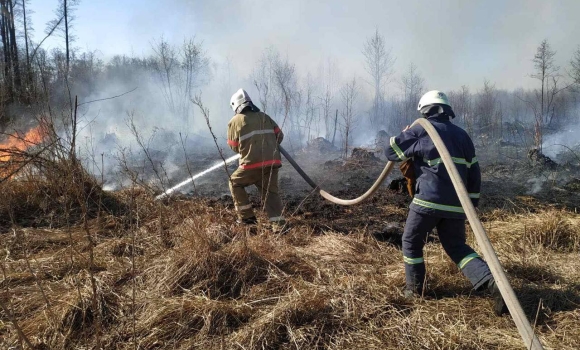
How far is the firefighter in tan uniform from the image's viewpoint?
463 cm

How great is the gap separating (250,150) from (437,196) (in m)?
2.58

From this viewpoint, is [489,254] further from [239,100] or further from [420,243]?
[239,100]

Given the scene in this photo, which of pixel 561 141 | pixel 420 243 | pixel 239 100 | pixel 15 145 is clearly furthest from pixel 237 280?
Answer: pixel 561 141

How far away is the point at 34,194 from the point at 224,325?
4.26 meters

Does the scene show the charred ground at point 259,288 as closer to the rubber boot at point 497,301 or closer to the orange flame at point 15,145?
the rubber boot at point 497,301

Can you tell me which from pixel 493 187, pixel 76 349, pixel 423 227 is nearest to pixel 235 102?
pixel 423 227

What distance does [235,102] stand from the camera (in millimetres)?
4820

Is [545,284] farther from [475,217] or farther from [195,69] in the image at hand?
[195,69]

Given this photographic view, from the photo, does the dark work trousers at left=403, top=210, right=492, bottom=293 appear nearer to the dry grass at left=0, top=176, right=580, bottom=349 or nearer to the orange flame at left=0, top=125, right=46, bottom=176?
the dry grass at left=0, top=176, right=580, bottom=349

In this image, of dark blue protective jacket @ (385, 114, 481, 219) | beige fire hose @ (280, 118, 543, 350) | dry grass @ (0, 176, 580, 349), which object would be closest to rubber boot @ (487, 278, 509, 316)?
dry grass @ (0, 176, 580, 349)

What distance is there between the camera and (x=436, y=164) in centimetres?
277

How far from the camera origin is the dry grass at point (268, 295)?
223 centimetres

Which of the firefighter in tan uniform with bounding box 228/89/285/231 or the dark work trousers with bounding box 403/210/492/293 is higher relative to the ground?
the firefighter in tan uniform with bounding box 228/89/285/231

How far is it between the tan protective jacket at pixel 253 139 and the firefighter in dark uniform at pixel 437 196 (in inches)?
81.0
